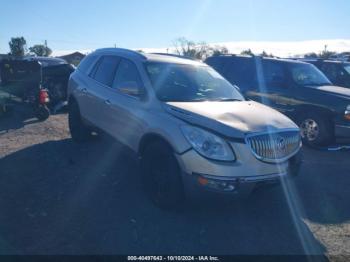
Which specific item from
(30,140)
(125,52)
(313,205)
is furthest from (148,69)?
(30,140)

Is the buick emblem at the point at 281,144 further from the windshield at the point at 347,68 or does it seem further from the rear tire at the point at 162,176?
the windshield at the point at 347,68

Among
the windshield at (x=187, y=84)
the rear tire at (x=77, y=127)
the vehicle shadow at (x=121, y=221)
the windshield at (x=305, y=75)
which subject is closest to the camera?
the vehicle shadow at (x=121, y=221)

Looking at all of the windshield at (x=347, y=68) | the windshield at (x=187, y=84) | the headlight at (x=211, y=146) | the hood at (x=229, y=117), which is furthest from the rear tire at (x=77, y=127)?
the windshield at (x=347, y=68)

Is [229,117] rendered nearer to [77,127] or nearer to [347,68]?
[77,127]

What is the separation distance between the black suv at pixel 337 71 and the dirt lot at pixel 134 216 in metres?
5.60

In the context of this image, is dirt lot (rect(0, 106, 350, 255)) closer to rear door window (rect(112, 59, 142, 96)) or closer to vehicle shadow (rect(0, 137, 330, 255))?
vehicle shadow (rect(0, 137, 330, 255))

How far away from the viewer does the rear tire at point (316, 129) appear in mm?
7715

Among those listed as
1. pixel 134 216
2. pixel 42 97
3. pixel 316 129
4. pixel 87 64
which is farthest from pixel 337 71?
pixel 134 216

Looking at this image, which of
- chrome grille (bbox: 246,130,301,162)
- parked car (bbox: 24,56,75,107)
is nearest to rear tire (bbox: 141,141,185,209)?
chrome grille (bbox: 246,130,301,162)

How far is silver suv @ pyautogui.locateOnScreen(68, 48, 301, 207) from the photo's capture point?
157 inches

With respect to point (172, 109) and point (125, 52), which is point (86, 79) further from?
point (172, 109)

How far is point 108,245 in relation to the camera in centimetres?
375

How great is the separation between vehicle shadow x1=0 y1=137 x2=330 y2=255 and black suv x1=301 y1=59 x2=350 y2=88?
7.21m

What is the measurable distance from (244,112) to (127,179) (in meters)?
2.11
